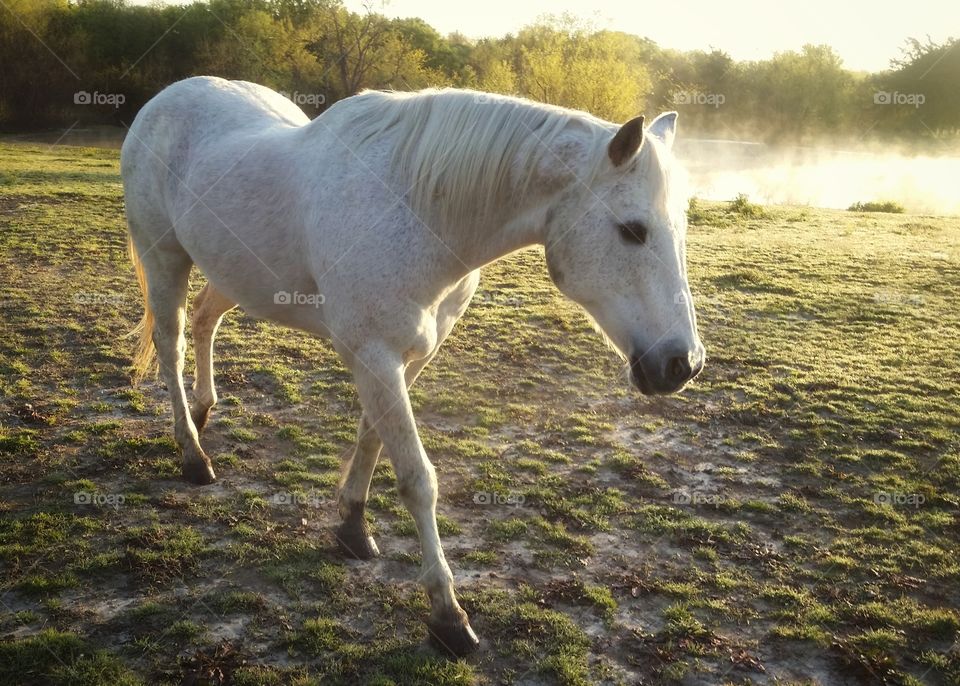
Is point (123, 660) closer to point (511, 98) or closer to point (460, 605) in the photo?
point (460, 605)

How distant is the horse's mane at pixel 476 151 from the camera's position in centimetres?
279

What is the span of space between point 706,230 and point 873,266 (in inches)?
147

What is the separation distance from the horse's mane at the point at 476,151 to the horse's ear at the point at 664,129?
30 cm

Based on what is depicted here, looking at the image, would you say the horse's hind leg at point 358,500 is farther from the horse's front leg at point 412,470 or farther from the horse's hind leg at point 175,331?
the horse's hind leg at point 175,331

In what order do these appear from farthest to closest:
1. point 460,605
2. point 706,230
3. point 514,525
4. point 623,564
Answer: point 706,230, point 514,525, point 623,564, point 460,605

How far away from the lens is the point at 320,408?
5430mm

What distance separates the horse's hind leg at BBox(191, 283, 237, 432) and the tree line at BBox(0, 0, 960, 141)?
21.8 m

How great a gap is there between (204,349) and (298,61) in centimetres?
2865

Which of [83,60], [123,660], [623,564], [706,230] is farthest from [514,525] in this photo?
[83,60]

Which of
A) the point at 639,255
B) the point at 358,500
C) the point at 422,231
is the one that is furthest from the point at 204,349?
the point at 639,255

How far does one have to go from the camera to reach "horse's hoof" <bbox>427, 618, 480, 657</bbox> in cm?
293

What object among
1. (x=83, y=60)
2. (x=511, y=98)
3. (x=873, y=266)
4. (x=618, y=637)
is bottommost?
(x=618, y=637)

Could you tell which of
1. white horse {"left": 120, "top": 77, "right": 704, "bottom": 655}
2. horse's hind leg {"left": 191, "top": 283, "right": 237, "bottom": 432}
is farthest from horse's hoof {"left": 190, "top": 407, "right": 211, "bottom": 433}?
white horse {"left": 120, "top": 77, "right": 704, "bottom": 655}

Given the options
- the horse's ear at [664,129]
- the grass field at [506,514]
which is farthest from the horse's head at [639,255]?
the grass field at [506,514]
